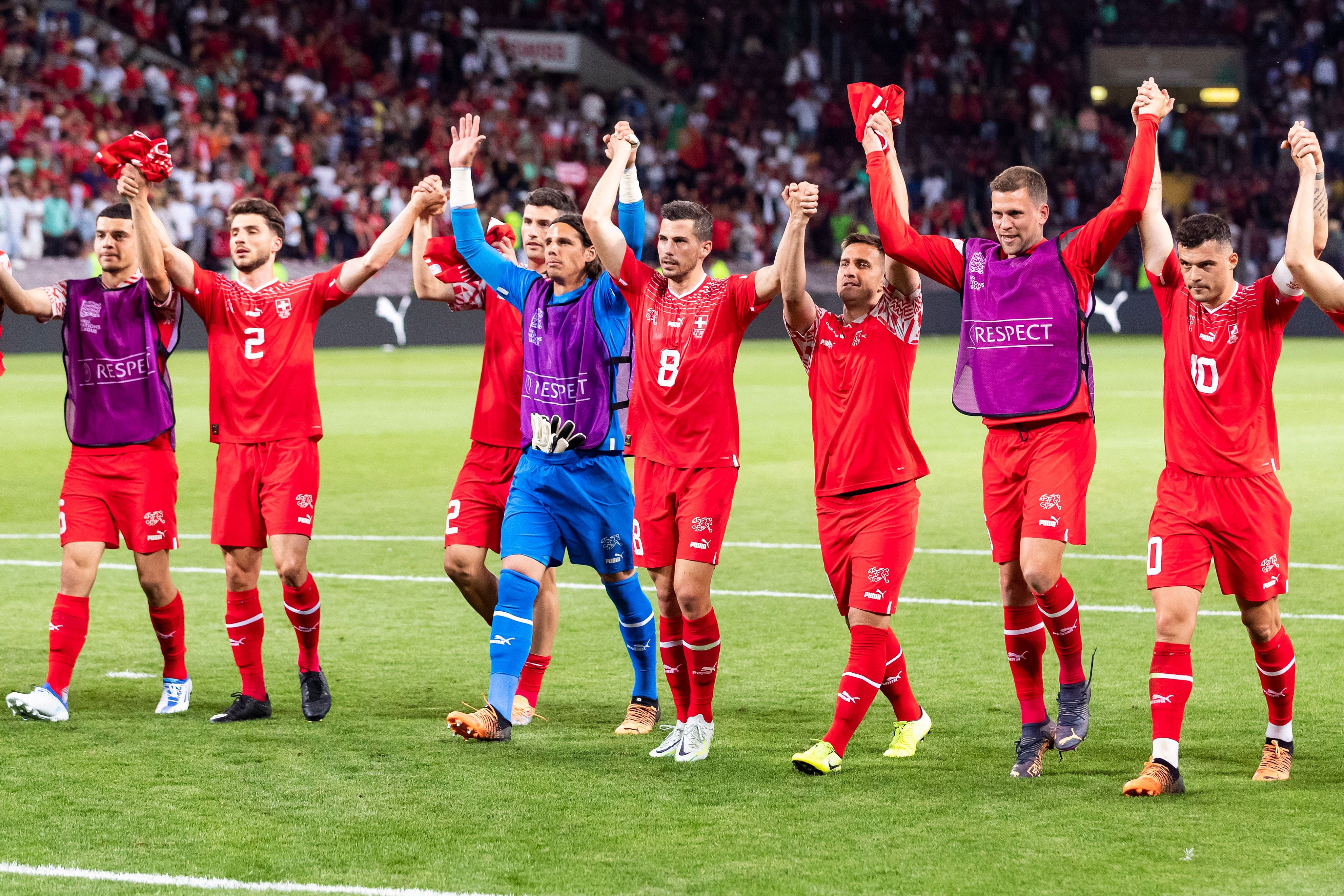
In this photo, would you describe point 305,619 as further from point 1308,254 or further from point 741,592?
point 1308,254

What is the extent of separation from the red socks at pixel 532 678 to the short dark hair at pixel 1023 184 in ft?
8.48

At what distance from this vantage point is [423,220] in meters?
7.05

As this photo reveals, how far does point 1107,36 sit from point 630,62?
37.7ft

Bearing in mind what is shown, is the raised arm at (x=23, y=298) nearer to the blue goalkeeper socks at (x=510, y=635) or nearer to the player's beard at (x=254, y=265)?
the player's beard at (x=254, y=265)

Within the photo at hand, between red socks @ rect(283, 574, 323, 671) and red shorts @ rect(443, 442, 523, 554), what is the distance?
60 cm

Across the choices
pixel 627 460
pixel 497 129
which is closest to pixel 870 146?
pixel 627 460

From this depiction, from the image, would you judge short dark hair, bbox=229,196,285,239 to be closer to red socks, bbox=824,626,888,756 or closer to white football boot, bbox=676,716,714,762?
white football boot, bbox=676,716,714,762

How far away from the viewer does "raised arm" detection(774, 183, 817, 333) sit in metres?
5.84

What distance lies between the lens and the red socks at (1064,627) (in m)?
6.07

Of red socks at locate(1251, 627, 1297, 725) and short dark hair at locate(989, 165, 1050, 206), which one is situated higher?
short dark hair at locate(989, 165, 1050, 206)

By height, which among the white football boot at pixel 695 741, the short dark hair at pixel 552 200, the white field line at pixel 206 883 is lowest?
the white football boot at pixel 695 741

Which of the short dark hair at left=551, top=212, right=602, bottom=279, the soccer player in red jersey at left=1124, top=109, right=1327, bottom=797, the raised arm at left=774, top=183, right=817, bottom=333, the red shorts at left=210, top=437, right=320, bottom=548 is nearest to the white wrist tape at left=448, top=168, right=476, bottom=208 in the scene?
the short dark hair at left=551, top=212, right=602, bottom=279

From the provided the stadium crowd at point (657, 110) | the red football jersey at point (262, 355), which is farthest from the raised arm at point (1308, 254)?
the stadium crowd at point (657, 110)

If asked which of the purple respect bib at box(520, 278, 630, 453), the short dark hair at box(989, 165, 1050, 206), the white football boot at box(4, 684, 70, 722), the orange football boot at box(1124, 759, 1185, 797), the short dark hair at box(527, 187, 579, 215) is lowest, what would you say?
the white football boot at box(4, 684, 70, 722)
